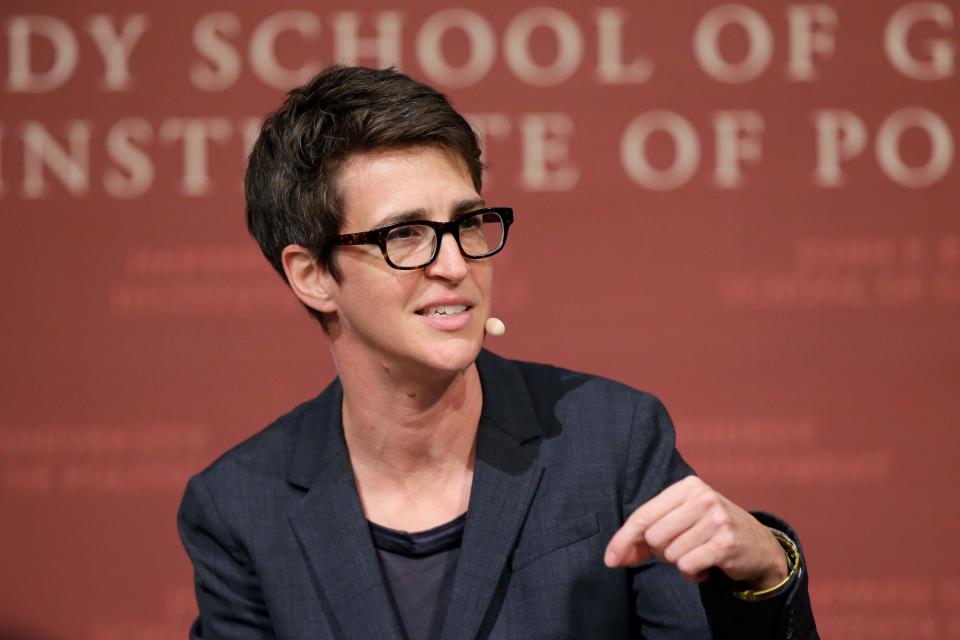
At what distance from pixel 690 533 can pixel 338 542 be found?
0.60 metres

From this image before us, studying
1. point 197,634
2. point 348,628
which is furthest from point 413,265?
point 197,634

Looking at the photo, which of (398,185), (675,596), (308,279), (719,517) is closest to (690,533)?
(719,517)

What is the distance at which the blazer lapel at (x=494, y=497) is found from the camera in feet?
5.19

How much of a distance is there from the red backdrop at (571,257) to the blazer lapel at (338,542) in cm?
122

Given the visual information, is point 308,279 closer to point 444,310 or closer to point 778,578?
point 444,310

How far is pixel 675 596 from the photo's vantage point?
1560 millimetres

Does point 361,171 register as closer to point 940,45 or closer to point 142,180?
Answer: point 142,180

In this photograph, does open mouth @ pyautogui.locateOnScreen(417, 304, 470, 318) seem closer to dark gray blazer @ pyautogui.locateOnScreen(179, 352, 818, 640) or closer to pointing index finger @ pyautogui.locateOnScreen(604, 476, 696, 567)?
dark gray blazer @ pyautogui.locateOnScreen(179, 352, 818, 640)

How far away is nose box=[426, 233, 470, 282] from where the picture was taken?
157cm

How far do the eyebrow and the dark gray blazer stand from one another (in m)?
0.32

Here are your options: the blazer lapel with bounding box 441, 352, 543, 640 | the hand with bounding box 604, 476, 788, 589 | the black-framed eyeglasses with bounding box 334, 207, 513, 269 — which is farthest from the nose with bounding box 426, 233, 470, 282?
the hand with bounding box 604, 476, 788, 589

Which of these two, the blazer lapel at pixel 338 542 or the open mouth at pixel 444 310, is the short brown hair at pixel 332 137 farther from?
the blazer lapel at pixel 338 542

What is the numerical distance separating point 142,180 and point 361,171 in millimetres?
1538

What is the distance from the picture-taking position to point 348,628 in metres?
1.62
